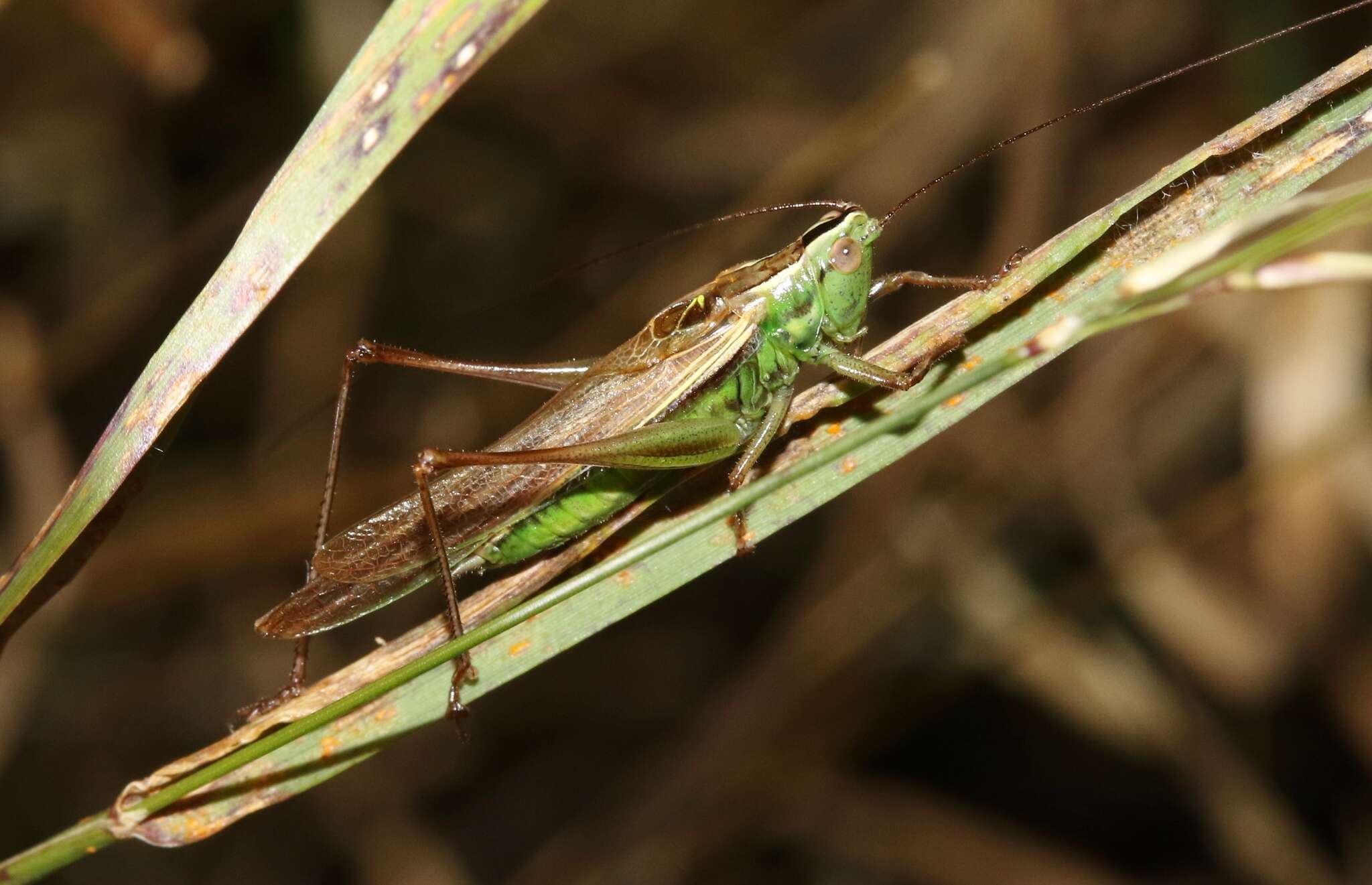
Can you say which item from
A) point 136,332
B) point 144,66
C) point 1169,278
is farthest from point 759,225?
point 1169,278

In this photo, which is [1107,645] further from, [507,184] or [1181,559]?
[507,184]

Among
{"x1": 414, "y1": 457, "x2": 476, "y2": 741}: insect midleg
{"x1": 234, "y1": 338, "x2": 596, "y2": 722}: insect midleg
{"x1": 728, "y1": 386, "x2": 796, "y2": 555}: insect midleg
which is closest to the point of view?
{"x1": 414, "y1": 457, "x2": 476, "y2": 741}: insect midleg

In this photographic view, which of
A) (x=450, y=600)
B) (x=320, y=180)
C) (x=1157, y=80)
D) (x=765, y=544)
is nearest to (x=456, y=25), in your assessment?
(x=320, y=180)

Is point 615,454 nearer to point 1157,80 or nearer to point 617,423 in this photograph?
point 617,423

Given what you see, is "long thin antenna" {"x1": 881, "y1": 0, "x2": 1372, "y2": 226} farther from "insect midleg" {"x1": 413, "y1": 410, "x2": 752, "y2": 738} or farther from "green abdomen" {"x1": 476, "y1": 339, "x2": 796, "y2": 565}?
"green abdomen" {"x1": 476, "y1": 339, "x2": 796, "y2": 565}

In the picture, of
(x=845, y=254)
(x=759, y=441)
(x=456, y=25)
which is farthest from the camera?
(x=845, y=254)

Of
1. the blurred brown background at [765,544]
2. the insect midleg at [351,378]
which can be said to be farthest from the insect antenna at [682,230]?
the blurred brown background at [765,544]

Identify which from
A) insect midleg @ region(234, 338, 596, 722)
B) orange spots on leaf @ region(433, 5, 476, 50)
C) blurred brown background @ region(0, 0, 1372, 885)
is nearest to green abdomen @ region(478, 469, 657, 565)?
insect midleg @ region(234, 338, 596, 722)
